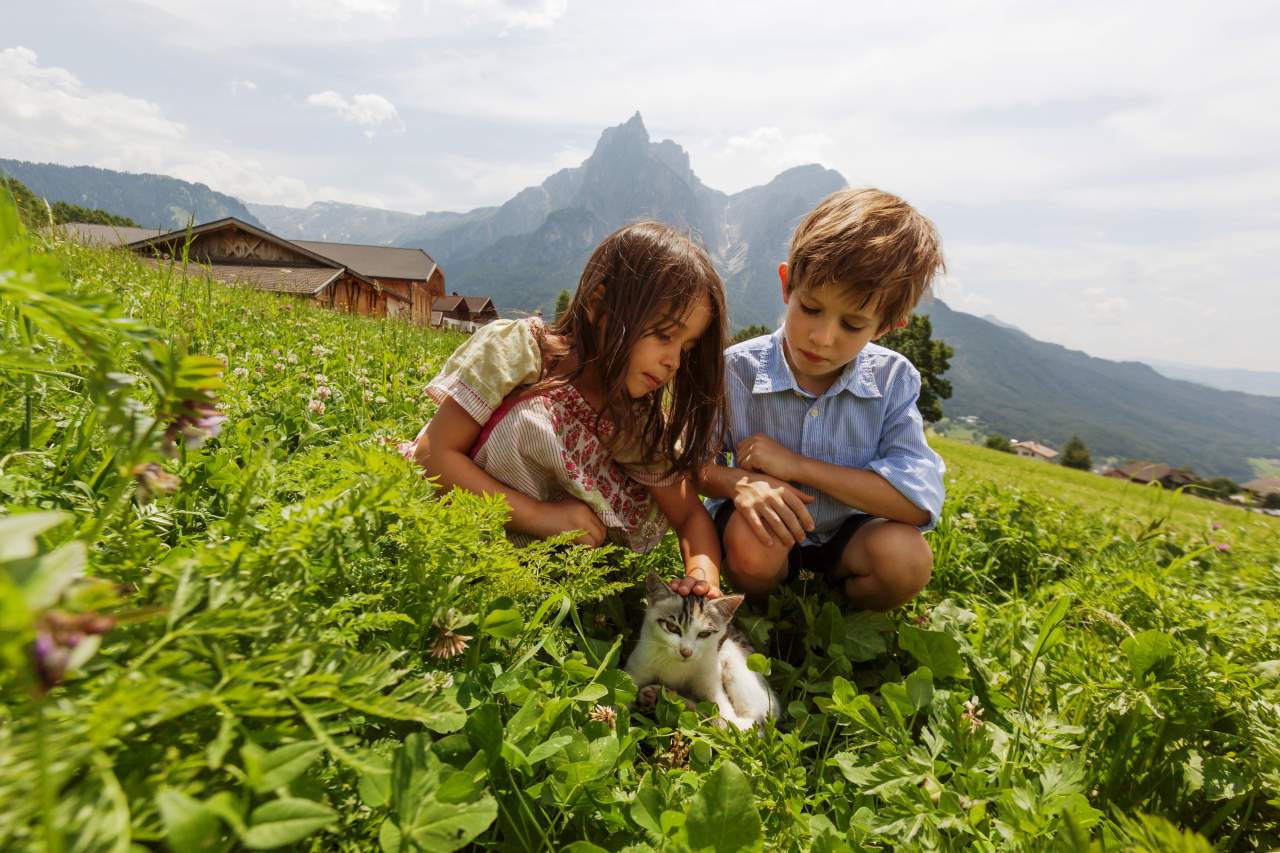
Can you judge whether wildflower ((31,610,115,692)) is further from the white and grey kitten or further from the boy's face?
the boy's face

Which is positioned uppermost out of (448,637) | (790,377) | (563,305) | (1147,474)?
(563,305)

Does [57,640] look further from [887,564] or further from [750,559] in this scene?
[887,564]

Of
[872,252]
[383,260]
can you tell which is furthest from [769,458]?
[383,260]

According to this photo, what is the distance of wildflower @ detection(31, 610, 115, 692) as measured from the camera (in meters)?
0.47

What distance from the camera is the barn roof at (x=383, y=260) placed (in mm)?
53625

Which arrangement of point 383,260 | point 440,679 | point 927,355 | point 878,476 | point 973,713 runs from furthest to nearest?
1. point 383,260
2. point 927,355
3. point 878,476
4. point 973,713
5. point 440,679

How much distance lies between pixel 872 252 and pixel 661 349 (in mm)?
1090

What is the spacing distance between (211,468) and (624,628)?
64.9 inches

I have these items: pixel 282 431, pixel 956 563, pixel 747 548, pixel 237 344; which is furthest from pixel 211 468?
pixel 956 563

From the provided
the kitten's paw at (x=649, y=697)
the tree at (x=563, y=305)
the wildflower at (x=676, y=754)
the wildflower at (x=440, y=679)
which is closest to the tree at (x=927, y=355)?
the tree at (x=563, y=305)

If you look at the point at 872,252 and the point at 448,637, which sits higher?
the point at 872,252

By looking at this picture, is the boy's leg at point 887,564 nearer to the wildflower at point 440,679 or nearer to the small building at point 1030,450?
the wildflower at point 440,679

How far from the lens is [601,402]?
9.48 feet

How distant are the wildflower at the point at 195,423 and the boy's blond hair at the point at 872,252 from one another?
2.57 metres
